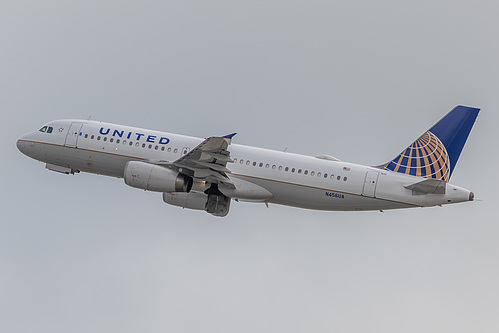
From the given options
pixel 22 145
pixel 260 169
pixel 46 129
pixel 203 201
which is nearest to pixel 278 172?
pixel 260 169

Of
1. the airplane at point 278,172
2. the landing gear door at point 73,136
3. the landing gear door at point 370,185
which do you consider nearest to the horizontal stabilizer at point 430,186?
the airplane at point 278,172

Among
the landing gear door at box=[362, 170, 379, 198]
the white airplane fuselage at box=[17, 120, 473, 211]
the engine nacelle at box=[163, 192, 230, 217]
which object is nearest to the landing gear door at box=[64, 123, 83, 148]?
the white airplane fuselage at box=[17, 120, 473, 211]

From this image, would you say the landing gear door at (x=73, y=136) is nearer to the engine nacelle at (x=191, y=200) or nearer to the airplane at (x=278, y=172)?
the airplane at (x=278, y=172)

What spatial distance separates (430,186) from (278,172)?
9584 mm

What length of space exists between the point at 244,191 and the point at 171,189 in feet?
15.3

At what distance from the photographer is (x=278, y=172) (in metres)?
53.7

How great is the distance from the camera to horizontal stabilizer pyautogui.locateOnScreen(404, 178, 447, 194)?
1981 inches

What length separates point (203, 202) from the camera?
5616cm

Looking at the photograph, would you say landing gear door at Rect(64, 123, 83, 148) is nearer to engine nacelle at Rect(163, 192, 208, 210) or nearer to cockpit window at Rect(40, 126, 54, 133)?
cockpit window at Rect(40, 126, 54, 133)

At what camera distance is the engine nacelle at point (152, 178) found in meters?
53.1

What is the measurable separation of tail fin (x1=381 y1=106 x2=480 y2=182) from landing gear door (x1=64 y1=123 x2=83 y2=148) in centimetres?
2086

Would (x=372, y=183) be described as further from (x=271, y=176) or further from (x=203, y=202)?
(x=203, y=202)

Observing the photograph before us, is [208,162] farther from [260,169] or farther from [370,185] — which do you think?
[370,185]

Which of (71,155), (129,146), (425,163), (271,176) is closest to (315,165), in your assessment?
(271,176)
